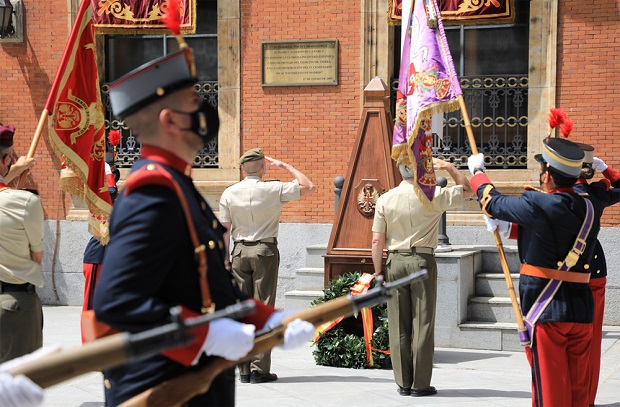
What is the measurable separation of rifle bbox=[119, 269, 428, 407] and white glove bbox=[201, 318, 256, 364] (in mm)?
122

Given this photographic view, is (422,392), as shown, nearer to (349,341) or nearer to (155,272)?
(349,341)

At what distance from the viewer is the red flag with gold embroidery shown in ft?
25.9

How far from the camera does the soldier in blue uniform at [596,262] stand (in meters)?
7.76

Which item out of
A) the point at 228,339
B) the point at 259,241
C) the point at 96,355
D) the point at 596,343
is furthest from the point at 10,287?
the point at 596,343

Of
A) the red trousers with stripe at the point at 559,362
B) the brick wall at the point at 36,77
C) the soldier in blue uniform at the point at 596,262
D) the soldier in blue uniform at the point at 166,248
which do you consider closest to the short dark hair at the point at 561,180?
the red trousers with stripe at the point at 559,362

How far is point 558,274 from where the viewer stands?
5977 mm

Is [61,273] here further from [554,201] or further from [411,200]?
[554,201]

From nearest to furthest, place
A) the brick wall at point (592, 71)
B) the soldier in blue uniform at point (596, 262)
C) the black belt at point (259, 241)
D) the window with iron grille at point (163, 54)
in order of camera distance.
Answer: the soldier in blue uniform at point (596, 262)
the black belt at point (259, 241)
the brick wall at point (592, 71)
the window with iron grille at point (163, 54)

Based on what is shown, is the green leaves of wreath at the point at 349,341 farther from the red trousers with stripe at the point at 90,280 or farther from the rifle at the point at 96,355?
the rifle at the point at 96,355

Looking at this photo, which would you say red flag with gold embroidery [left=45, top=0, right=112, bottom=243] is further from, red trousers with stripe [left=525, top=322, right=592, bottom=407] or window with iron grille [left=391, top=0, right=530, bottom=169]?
window with iron grille [left=391, top=0, right=530, bottom=169]

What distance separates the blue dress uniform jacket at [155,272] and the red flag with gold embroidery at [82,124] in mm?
4659

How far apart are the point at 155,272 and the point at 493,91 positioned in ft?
37.5

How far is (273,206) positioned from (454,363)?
2733 millimetres

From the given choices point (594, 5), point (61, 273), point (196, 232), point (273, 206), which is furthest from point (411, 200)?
point (61, 273)
